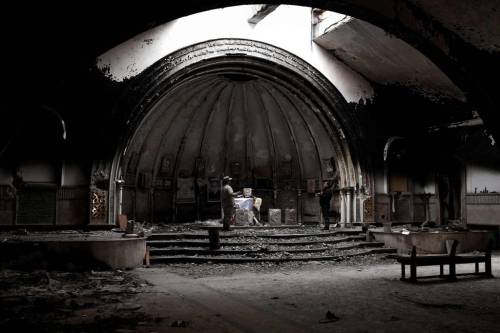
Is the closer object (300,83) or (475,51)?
(475,51)

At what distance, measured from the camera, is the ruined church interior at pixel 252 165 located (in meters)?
5.70

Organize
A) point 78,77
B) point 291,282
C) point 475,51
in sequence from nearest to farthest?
point 475,51 → point 291,282 → point 78,77

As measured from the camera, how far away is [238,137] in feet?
64.5

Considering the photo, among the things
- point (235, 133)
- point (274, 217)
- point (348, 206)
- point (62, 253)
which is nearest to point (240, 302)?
point (62, 253)

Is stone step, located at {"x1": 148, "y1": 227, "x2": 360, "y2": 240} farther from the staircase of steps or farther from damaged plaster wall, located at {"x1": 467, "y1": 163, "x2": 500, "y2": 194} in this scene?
damaged plaster wall, located at {"x1": 467, "y1": 163, "x2": 500, "y2": 194}

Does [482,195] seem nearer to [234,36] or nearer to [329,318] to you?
[234,36]

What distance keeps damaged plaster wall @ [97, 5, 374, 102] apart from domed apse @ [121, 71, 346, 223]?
5.29 feet

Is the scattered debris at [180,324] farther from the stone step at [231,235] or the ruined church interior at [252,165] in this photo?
the stone step at [231,235]

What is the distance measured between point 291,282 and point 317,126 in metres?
10.3

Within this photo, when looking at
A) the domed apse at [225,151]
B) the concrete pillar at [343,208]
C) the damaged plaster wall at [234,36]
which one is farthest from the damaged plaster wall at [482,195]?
the domed apse at [225,151]

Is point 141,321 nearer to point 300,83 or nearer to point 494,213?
point 300,83

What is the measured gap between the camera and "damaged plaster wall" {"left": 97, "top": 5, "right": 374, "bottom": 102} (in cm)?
1351

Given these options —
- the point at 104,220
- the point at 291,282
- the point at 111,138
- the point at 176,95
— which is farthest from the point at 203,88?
the point at 291,282

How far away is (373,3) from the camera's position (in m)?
6.31
